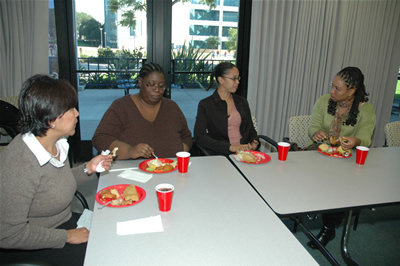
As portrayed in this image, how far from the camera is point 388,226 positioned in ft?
9.03

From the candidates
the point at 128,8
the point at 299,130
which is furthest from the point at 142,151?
the point at 128,8

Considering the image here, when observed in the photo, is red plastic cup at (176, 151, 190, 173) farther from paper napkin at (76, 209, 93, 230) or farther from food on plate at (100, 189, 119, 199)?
paper napkin at (76, 209, 93, 230)

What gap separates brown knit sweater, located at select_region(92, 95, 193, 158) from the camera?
7.20 feet

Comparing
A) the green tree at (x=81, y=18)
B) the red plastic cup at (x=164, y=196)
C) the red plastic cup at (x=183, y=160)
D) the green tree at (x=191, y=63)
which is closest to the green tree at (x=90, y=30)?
the green tree at (x=81, y=18)

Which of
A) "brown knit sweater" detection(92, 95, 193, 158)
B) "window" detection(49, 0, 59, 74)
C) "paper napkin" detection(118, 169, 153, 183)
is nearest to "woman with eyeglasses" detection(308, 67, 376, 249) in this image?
"brown knit sweater" detection(92, 95, 193, 158)

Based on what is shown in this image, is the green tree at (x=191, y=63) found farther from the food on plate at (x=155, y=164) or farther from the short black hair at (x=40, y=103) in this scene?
the short black hair at (x=40, y=103)

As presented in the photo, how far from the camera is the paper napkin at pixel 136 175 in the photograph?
170cm

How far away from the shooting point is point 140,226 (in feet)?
4.02

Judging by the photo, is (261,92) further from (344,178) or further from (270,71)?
Answer: (344,178)

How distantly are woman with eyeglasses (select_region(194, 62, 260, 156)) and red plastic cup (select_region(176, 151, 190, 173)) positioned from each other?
79 centimetres

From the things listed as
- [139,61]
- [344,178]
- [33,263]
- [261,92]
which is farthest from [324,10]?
[33,263]

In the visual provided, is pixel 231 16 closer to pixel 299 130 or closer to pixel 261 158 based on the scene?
pixel 299 130

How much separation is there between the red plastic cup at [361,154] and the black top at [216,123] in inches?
37.1

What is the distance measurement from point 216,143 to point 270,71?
179 cm
